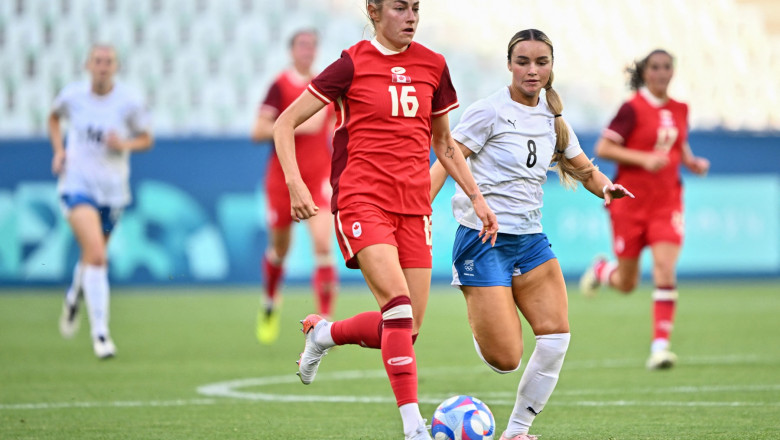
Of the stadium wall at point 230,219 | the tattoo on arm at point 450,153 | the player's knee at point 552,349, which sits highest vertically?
the tattoo on arm at point 450,153

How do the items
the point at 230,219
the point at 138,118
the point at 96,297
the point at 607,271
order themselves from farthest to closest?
the point at 230,219, the point at 607,271, the point at 138,118, the point at 96,297

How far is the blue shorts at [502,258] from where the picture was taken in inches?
217

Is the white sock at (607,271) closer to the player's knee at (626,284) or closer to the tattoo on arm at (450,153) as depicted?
the player's knee at (626,284)

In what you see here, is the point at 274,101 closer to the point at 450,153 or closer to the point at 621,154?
the point at 621,154

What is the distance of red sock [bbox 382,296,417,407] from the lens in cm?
501

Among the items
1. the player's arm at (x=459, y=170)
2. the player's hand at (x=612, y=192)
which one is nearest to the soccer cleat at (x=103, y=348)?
the player's arm at (x=459, y=170)

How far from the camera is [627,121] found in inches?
367

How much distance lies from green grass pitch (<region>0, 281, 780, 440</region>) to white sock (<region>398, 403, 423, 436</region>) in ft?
2.38

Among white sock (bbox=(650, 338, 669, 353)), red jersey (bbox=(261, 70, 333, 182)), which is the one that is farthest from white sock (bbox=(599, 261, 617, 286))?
red jersey (bbox=(261, 70, 333, 182))

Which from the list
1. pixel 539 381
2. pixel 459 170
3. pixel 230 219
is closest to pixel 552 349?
pixel 539 381

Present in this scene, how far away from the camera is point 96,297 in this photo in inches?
375

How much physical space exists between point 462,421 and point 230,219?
11.3 m

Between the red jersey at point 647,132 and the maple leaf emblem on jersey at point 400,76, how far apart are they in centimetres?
421

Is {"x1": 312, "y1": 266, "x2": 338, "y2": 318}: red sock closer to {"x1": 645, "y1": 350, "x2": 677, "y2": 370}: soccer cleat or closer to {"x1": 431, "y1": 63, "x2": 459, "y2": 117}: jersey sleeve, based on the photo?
{"x1": 645, "y1": 350, "x2": 677, "y2": 370}: soccer cleat
